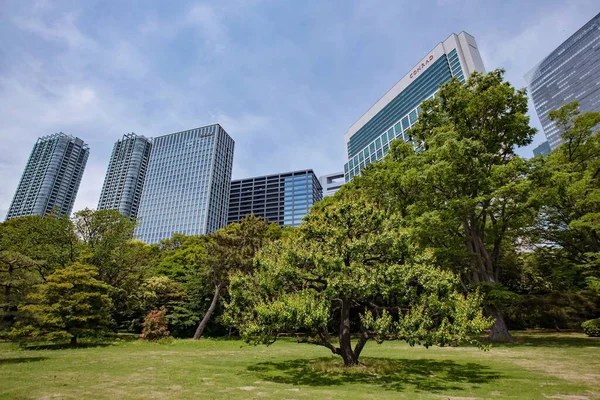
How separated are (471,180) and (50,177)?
6210 inches

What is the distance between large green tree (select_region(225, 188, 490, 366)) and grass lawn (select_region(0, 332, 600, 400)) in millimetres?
1169

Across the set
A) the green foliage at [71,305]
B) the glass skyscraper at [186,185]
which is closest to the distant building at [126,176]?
the glass skyscraper at [186,185]

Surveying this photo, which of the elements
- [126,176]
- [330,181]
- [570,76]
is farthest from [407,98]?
[126,176]

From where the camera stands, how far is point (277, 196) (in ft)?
448

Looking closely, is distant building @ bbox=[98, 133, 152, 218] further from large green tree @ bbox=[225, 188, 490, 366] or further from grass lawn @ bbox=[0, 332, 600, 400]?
large green tree @ bbox=[225, 188, 490, 366]

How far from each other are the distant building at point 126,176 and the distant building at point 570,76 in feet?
549

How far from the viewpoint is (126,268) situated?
2694 cm

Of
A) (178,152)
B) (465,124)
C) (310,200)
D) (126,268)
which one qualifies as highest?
(178,152)

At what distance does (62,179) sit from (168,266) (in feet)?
426

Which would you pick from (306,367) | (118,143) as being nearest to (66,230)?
(306,367)

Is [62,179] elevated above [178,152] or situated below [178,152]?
below

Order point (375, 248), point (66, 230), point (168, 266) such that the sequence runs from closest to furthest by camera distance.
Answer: point (375, 248)
point (66, 230)
point (168, 266)

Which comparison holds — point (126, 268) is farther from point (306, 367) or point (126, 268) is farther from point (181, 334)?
point (306, 367)

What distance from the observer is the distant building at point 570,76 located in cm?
10962
